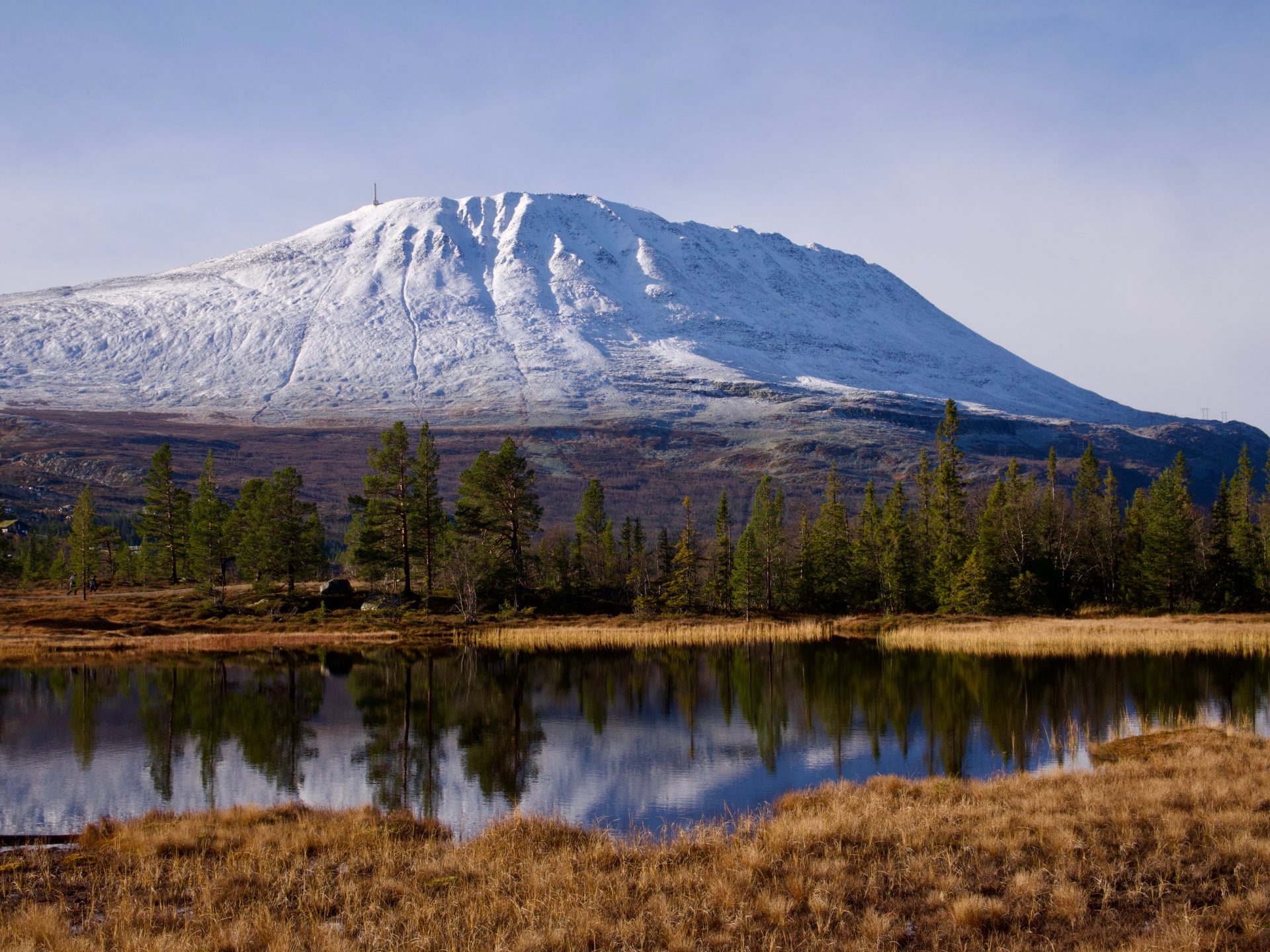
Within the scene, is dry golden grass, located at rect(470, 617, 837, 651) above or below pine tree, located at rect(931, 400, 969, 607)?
below

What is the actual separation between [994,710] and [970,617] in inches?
1379

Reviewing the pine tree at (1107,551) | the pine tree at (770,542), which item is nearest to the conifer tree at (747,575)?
the pine tree at (770,542)

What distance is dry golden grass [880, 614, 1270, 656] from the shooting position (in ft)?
156

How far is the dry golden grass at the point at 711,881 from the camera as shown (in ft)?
36.2

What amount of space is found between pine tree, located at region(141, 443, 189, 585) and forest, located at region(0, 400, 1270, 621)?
7.0 inches

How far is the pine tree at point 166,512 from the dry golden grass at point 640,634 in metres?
35.7

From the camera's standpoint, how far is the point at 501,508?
7475 centimetres

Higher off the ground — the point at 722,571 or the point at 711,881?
the point at 711,881

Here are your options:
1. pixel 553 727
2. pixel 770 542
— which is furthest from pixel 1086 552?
pixel 553 727

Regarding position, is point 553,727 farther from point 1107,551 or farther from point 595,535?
point 1107,551

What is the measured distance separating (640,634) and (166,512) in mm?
47634

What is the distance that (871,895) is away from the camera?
12352 mm

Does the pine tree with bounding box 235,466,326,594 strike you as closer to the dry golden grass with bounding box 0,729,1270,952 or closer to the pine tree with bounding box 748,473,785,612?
the pine tree with bounding box 748,473,785,612

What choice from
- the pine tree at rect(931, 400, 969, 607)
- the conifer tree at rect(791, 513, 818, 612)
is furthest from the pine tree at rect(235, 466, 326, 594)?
the pine tree at rect(931, 400, 969, 607)
